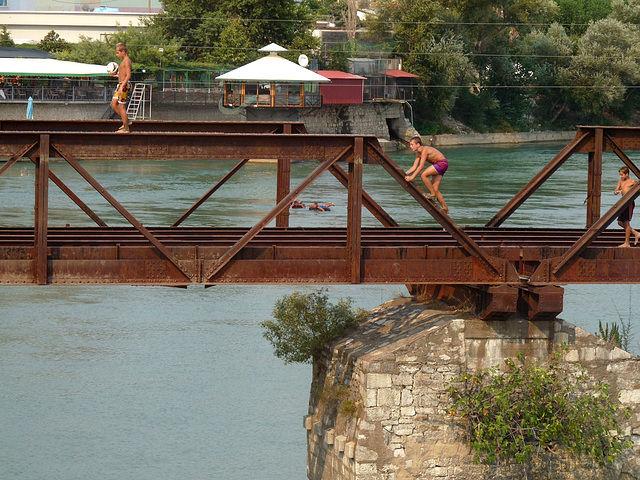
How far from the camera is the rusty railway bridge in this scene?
1073 centimetres

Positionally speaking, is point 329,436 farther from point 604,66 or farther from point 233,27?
point 604,66

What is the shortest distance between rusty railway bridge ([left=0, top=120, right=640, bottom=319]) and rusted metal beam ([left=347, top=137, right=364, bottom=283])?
0.04 feet

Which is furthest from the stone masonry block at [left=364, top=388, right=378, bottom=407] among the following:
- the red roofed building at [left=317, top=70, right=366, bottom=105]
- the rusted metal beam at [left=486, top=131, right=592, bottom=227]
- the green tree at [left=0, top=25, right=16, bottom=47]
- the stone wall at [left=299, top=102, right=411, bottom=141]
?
the green tree at [left=0, top=25, right=16, bottom=47]

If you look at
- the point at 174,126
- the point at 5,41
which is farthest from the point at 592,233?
the point at 5,41

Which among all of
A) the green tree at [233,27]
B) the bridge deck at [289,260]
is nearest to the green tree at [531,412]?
the bridge deck at [289,260]

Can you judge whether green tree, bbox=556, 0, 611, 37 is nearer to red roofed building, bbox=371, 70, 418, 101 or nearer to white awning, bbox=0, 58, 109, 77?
red roofed building, bbox=371, 70, 418, 101

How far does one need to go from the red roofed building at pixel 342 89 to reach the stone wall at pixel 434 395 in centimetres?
4828

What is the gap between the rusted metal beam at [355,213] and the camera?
11.0 meters

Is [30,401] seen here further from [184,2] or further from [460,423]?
[184,2]

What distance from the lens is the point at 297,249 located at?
37.8 ft

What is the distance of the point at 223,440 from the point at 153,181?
1191 inches

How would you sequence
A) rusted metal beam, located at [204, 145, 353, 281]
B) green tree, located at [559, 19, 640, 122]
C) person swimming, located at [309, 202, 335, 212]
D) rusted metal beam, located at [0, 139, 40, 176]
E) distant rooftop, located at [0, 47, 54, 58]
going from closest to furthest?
rusted metal beam, located at [0, 139, 40, 176]
rusted metal beam, located at [204, 145, 353, 281]
person swimming, located at [309, 202, 335, 212]
distant rooftop, located at [0, 47, 54, 58]
green tree, located at [559, 19, 640, 122]

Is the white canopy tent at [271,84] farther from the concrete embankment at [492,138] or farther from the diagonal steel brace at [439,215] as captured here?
the diagonal steel brace at [439,215]

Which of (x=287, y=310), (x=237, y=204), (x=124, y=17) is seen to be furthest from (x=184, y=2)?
(x=287, y=310)
